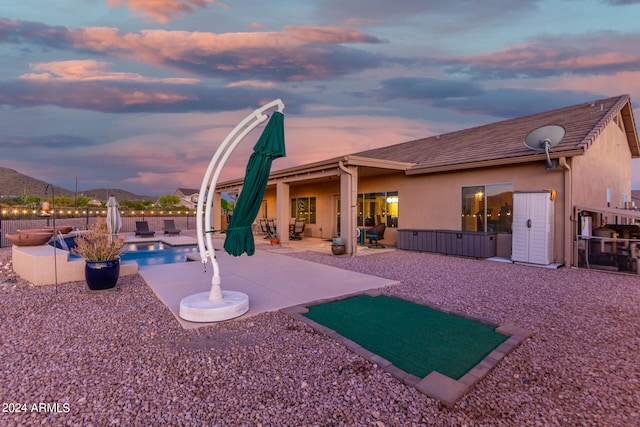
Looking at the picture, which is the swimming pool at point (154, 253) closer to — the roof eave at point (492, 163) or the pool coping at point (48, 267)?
the pool coping at point (48, 267)

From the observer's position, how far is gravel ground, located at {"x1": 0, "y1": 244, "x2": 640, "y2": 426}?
7.03 ft

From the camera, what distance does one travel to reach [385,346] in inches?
129

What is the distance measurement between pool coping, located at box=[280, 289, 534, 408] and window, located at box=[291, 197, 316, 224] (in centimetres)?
1238

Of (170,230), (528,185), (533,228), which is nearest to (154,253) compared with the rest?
(170,230)

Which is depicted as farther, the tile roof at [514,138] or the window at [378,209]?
the window at [378,209]

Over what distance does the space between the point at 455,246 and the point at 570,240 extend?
9.24 ft

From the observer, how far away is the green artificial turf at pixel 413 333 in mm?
2934

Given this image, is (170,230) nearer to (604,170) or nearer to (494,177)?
(494,177)

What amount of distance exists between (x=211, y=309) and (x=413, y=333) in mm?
2541

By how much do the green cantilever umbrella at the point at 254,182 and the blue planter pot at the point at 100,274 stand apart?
270 centimetres

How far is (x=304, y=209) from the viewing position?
17.3 m

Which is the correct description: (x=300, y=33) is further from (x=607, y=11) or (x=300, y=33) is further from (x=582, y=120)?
(x=607, y=11)

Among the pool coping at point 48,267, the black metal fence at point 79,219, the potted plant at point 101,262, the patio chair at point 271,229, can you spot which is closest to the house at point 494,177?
the patio chair at point 271,229

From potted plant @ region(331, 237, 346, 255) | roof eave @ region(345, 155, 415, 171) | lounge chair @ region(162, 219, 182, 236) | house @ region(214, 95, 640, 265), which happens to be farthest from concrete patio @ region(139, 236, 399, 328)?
lounge chair @ region(162, 219, 182, 236)
